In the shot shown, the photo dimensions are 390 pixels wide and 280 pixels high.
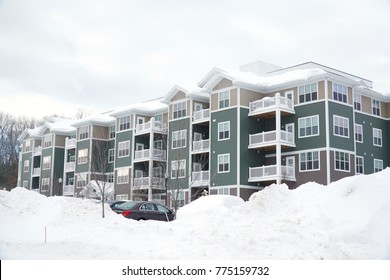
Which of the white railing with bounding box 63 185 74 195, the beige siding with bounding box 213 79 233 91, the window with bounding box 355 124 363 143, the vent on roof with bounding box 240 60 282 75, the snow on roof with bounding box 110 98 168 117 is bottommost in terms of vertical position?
the white railing with bounding box 63 185 74 195

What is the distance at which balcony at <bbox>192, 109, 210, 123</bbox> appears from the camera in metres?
44.9

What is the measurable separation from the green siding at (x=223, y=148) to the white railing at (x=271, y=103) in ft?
5.77

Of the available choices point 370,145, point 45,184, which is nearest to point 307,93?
point 370,145

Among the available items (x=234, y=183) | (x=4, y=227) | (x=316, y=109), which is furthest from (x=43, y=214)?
(x=316, y=109)

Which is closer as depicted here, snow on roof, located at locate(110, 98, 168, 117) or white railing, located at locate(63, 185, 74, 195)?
snow on roof, located at locate(110, 98, 168, 117)

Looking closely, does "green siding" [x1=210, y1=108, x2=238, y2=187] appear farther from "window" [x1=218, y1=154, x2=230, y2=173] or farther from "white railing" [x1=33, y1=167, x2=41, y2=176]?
"white railing" [x1=33, y1=167, x2=41, y2=176]

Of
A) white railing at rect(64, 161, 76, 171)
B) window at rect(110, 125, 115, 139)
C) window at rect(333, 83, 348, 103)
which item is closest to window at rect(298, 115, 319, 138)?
window at rect(333, 83, 348, 103)

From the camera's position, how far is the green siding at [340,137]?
38.2 metres

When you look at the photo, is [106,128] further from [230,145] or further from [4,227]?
[4,227]

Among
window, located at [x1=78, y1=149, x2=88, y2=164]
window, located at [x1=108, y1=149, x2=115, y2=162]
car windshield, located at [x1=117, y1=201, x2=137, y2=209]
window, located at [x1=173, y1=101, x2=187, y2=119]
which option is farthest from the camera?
window, located at [x1=78, y1=149, x2=88, y2=164]

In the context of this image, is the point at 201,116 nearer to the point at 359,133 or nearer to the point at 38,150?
the point at 359,133

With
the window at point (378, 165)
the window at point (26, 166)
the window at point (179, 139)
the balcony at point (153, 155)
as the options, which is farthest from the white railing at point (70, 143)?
the window at point (378, 165)

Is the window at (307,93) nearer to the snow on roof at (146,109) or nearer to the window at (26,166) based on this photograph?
the snow on roof at (146,109)

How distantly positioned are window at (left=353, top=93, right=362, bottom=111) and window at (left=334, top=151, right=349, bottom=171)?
16.2 feet
